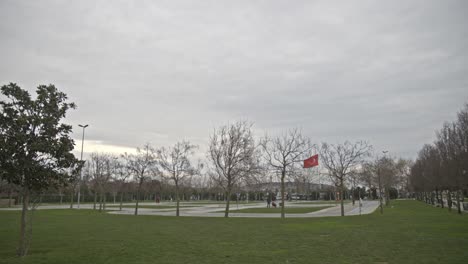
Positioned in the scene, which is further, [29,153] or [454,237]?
[454,237]

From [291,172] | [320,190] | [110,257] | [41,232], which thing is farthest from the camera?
[320,190]

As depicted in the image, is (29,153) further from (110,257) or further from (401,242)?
(401,242)

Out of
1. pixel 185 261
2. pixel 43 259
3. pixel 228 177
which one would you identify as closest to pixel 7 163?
pixel 43 259

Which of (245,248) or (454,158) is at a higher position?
(454,158)

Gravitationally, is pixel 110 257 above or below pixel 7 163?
below

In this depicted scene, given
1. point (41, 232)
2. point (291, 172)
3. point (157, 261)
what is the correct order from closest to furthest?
point (157, 261) → point (41, 232) → point (291, 172)

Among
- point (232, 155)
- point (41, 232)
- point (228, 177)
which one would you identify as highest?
point (232, 155)

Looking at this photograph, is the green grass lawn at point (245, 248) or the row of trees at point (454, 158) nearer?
the green grass lawn at point (245, 248)

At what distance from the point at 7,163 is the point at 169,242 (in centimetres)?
748

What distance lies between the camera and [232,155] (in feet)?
113

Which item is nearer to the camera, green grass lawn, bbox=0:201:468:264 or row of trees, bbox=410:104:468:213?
green grass lawn, bbox=0:201:468:264

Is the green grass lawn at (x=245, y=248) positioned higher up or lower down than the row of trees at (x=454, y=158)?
lower down

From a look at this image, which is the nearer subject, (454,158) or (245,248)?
(245,248)

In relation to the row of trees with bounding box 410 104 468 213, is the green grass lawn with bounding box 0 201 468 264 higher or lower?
lower
